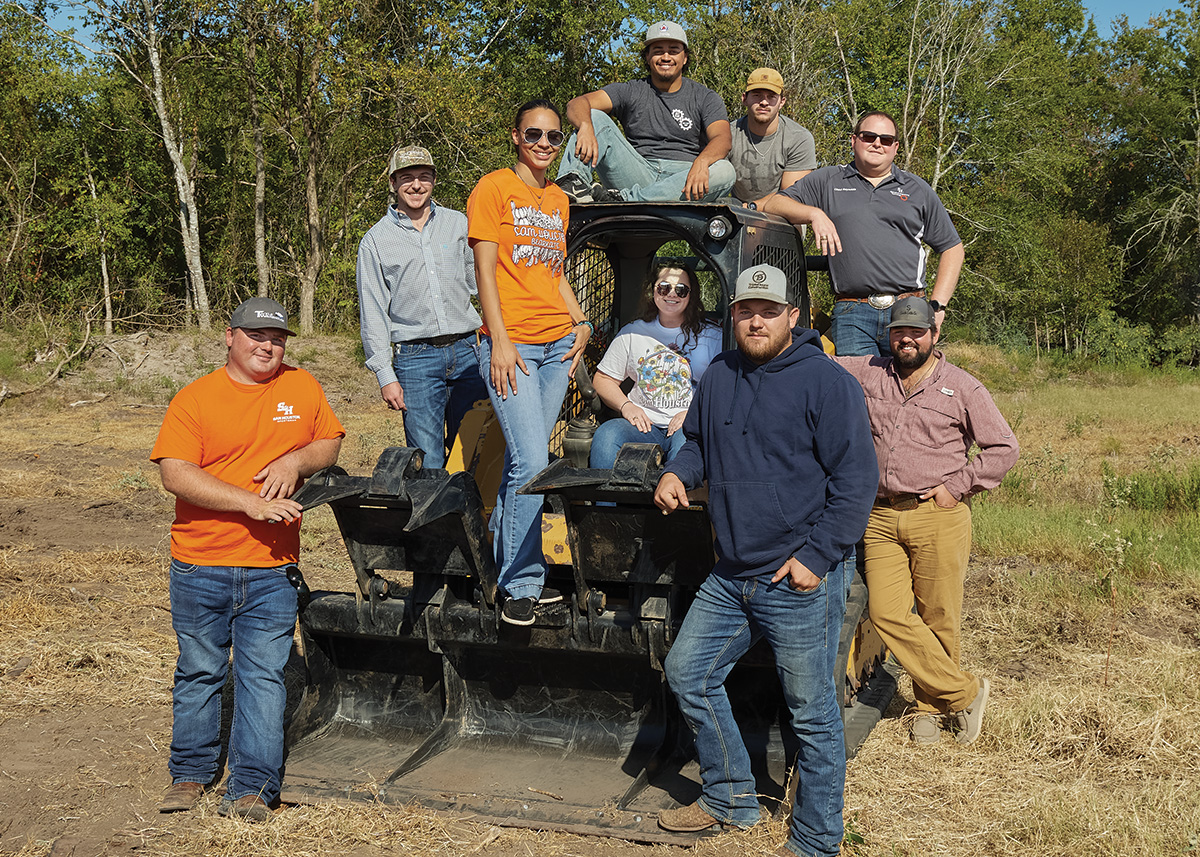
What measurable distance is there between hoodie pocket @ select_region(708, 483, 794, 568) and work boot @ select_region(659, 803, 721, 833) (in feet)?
3.27

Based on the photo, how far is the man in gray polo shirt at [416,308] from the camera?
5598 millimetres

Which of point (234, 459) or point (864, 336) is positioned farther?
point (864, 336)

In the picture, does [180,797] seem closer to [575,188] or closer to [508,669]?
[508,669]

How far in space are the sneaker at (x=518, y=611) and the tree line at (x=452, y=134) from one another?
19.5m

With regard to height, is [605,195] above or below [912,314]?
above

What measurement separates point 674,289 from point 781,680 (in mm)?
2017

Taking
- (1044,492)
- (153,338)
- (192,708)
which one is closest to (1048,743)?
(192,708)

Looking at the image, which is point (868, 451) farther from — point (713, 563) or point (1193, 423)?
point (1193, 423)

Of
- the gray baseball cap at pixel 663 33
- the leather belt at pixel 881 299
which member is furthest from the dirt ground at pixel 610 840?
the gray baseball cap at pixel 663 33

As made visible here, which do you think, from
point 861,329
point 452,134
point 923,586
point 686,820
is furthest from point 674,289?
point 452,134

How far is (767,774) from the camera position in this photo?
466 cm

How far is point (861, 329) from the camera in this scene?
5.72m

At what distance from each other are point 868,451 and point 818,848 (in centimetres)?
144

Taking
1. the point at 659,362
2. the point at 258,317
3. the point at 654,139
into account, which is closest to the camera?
the point at 258,317
